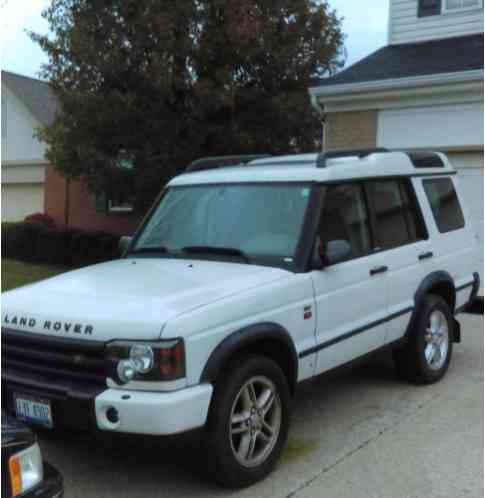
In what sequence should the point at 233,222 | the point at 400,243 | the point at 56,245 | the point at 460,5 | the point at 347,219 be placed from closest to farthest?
the point at 233,222
the point at 347,219
the point at 400,243
the point at 460,5
the point at 56,245

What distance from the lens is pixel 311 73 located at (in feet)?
44.0

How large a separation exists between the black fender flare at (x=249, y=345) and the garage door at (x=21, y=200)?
1891 cm

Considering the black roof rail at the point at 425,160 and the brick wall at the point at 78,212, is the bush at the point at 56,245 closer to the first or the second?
the brick wall at the point at 78,212

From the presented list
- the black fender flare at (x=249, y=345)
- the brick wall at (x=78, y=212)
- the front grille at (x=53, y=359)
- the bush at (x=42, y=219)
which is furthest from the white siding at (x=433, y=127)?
the bush at (x=42, y=219)

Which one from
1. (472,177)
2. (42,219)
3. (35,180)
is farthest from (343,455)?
(35,180)

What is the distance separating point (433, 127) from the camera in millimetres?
11109

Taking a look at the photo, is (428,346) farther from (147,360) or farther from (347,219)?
(147,360)

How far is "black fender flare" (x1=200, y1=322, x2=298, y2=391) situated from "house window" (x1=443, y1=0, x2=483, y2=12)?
10518mm

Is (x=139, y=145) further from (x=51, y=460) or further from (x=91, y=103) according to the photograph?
(x=51, y=460)

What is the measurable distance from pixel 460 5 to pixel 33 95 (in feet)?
53.1

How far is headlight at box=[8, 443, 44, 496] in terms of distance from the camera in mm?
2830

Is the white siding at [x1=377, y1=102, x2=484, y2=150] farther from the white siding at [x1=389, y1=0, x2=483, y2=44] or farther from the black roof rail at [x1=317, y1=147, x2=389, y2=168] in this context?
the black roof rail at [x1=317, y1=147, x2=389, y2=168]

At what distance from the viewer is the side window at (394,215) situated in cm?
557

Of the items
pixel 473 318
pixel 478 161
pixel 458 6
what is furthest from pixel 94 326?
pixel 458 6
